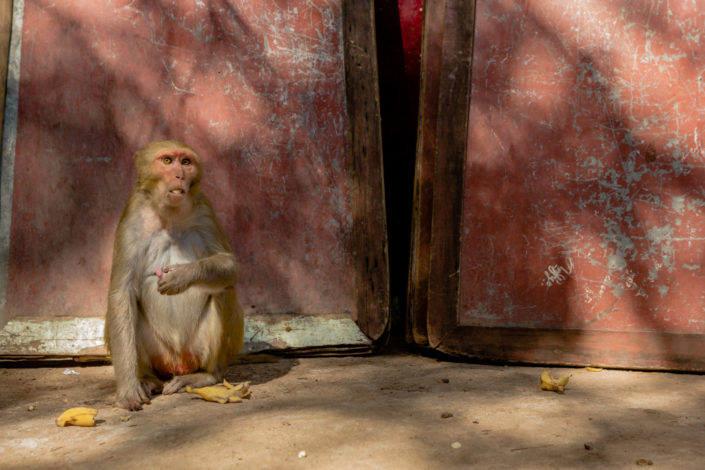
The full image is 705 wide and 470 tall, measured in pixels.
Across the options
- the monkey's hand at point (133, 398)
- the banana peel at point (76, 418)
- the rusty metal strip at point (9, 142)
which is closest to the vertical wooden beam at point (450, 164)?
the monkey's hand at point (133, 398)

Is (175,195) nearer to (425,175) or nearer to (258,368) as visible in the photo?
(258,368)

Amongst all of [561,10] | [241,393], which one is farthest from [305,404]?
[561,10]

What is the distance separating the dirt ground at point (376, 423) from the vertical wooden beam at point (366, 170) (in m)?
0.53

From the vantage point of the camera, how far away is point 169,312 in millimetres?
3414

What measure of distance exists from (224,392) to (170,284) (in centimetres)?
54

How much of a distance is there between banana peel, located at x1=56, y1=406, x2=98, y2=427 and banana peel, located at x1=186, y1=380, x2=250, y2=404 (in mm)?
507

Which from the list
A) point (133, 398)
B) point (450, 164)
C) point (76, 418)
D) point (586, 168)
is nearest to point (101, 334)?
point (133, 398)

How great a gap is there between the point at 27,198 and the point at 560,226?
9.89 feet

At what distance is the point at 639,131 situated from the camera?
3984 millimetres

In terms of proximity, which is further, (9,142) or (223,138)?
(223,138)

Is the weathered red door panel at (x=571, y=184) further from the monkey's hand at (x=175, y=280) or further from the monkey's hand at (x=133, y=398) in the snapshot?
the monkey's hand at (x=133, y=398)

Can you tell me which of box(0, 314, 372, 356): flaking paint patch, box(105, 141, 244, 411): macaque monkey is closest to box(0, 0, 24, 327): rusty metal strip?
box(0, 314, 372, 356): flaking paint patch

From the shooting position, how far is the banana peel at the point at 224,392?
3143 millimetres

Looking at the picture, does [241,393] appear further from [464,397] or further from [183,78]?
[183,78]
